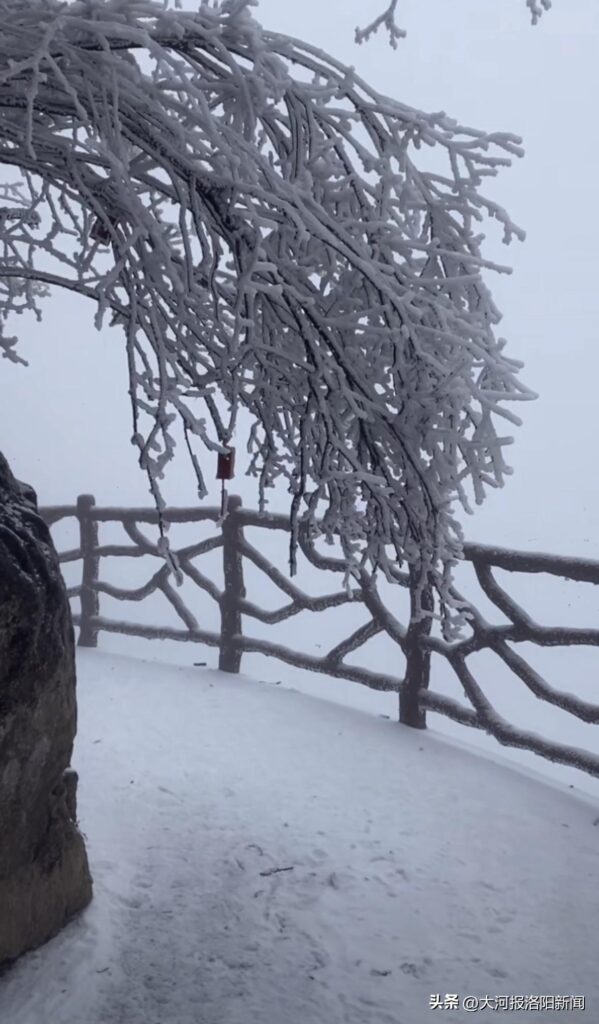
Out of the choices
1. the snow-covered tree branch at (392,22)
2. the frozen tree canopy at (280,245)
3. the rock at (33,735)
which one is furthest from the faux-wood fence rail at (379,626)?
the snow-covered tree branch at (392,22)

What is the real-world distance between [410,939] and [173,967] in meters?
1.00

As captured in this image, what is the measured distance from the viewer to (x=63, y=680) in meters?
3.11

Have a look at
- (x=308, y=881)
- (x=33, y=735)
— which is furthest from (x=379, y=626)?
(x=33, y=735)

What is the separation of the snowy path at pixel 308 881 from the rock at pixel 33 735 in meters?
0.20

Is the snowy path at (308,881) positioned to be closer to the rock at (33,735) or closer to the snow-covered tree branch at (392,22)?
the rock at (33,735)

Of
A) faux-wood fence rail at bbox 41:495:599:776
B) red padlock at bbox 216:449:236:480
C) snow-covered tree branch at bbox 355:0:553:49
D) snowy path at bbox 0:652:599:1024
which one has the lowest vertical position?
snowy path at bbox 0:652:599:1024

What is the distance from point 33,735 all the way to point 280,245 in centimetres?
200

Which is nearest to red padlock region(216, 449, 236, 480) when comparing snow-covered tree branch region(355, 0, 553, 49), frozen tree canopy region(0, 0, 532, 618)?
frozen tree canopy region(0, 0, 532, 618)

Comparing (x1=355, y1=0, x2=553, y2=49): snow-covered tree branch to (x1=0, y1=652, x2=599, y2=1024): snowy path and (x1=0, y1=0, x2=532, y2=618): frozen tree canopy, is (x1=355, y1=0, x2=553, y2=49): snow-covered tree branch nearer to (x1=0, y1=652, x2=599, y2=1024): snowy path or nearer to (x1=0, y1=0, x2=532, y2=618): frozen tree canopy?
(x1=0, y1=0, x2=532, y2=618): frozen tree canopy

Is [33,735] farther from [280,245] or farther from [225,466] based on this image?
[280,245]

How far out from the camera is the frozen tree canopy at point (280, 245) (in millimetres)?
2398

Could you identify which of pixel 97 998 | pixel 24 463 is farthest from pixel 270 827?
pixel 24 463

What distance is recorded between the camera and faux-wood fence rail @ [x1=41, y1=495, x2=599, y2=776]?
16.5 feet

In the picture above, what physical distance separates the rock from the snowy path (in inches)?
7.7
